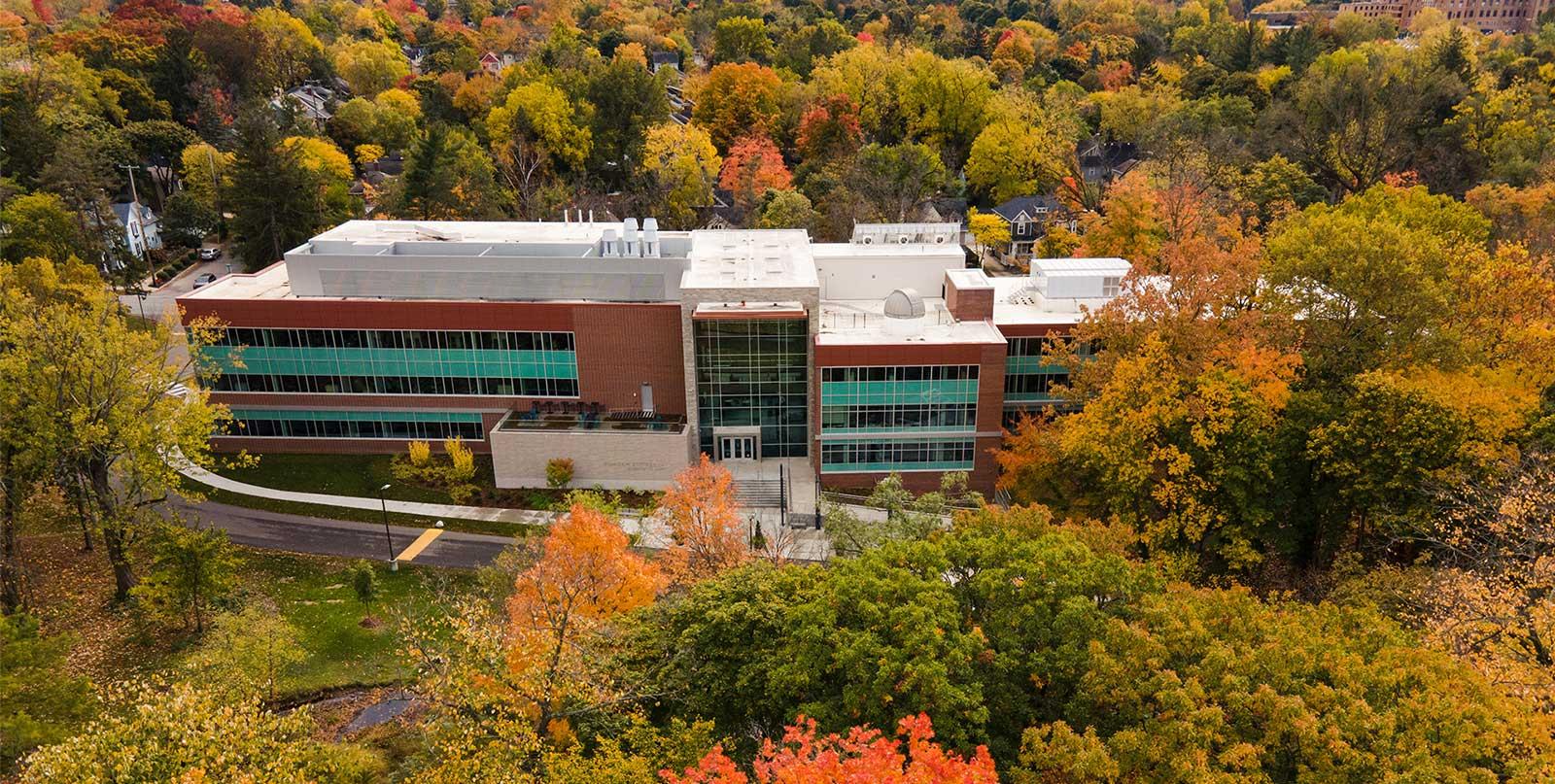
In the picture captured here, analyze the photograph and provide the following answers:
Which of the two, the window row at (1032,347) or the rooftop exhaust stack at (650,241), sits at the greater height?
the rooftop exhaust stack at (650,241)

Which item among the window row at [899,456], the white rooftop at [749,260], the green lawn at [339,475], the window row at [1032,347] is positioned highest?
the white rooftop at [749,260]

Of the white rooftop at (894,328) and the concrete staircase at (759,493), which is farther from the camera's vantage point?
the concrete staircase at (759,493)

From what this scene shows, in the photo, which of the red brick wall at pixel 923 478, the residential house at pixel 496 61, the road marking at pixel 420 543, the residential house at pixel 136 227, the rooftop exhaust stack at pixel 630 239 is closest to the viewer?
the road marking at pixel 420 543

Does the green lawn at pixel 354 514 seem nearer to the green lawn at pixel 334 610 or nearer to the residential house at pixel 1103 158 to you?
the green lawn at pixel 334 610

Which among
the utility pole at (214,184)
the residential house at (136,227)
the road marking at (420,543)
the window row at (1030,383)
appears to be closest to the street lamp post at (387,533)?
the road marking at (420,543)

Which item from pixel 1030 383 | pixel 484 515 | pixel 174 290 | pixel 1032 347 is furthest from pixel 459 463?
pixel 174 290

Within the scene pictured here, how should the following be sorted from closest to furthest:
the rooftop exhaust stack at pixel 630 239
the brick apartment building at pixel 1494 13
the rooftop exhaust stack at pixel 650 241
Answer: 1. the rooftop exhaust stack at pixel 650 241
2. the rooftop exhaust stack at pixel 630 239
3. the brick apartment building at pixel 1494 13
